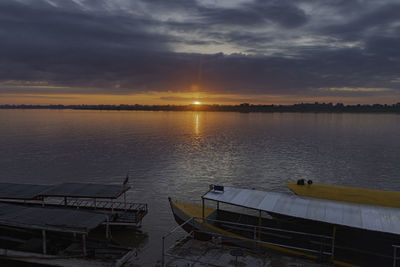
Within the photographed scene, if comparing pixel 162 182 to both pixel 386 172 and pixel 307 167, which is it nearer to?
pixel 307 167

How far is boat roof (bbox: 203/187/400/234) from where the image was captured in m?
14.4

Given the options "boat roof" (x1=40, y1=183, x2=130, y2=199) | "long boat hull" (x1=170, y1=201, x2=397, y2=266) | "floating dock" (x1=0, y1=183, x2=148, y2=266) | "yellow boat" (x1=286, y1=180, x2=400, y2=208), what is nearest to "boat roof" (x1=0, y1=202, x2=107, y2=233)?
"floating dock" (x1=0, y1=183, x2=148, y2=266)

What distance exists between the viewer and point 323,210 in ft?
52.6

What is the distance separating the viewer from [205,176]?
44062 millimetres

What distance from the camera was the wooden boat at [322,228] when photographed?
14547 millimetres

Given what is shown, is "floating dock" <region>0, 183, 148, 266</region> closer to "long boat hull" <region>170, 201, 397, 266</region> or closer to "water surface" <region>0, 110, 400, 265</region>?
"water surface" <region>0, 110, 400, 265</region>

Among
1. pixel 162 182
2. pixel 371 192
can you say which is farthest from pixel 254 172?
pixel 371 192

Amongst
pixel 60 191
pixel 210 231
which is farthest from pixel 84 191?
pixel 210 231

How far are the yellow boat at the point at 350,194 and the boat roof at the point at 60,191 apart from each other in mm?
16765

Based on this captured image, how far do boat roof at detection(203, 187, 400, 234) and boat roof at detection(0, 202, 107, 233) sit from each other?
26.7 feet

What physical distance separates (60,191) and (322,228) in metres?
21.2

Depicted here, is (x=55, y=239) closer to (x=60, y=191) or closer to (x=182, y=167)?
(x=60, y=191)

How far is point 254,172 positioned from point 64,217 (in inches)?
1334

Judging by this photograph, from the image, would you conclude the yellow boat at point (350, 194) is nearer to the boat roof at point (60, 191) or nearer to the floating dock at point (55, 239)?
the floating dock at point (55, 239)
